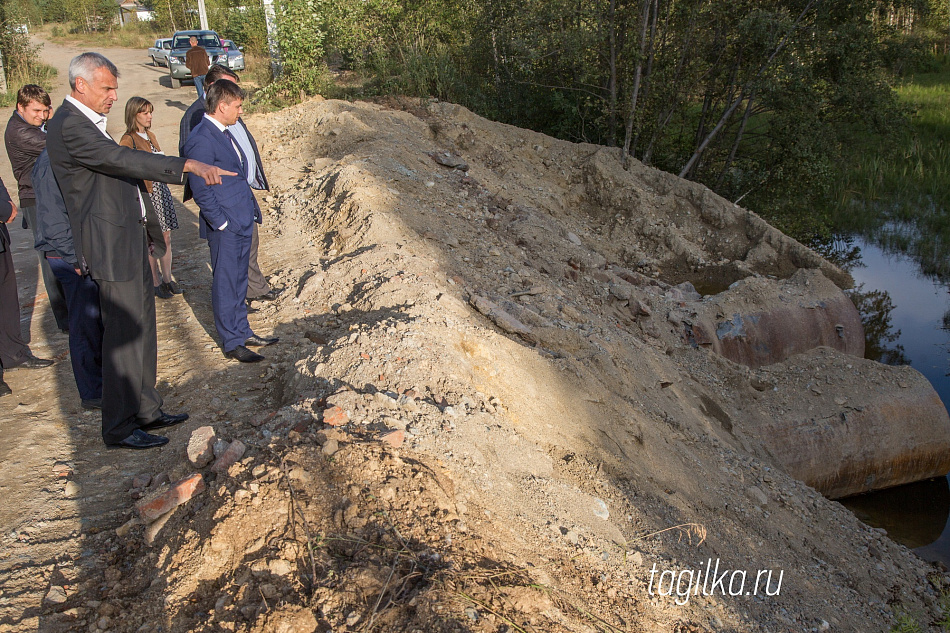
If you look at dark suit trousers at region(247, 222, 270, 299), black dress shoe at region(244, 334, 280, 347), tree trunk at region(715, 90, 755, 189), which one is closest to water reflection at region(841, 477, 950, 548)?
black dress shoe at region(244, 334, 280, 347)

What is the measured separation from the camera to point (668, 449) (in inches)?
170

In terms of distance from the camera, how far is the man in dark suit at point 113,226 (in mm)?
2953

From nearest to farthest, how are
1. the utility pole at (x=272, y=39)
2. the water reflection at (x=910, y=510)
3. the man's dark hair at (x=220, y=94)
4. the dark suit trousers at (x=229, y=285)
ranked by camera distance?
the man's dark hair at (x=220, y=94)
the dark suit trousers at (x=229, y=285)
the water reflection at (x=910, y=510)
the utility pole at (x=272, y=39)

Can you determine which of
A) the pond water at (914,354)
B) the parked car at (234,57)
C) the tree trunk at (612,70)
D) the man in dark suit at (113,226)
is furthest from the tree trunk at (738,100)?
the parked car at (234,57)

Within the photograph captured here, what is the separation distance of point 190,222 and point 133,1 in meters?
40.8

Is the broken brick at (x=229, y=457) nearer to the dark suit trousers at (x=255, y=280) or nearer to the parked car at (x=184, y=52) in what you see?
the dark suit trousers at (x=255, y=280)

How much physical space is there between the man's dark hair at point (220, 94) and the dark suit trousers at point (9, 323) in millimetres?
1828

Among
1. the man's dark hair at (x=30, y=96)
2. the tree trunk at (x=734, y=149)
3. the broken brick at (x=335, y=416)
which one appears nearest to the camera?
the broken brick at (x=335, y=416)

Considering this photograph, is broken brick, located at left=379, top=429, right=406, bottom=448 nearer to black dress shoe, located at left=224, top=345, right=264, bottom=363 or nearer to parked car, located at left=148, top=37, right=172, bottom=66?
black dress shoe, located at left=224, top=345, right=264, bottom=363

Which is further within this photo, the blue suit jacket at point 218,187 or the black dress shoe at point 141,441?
the blue suit jacket at point 218,187

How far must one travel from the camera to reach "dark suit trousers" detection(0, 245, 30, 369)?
429 centimetres

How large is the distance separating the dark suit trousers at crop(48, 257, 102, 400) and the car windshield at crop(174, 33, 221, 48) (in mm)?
18378

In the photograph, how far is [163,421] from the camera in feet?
11.2

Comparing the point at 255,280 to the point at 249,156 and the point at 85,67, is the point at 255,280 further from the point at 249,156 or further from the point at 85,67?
the point at 85,67
